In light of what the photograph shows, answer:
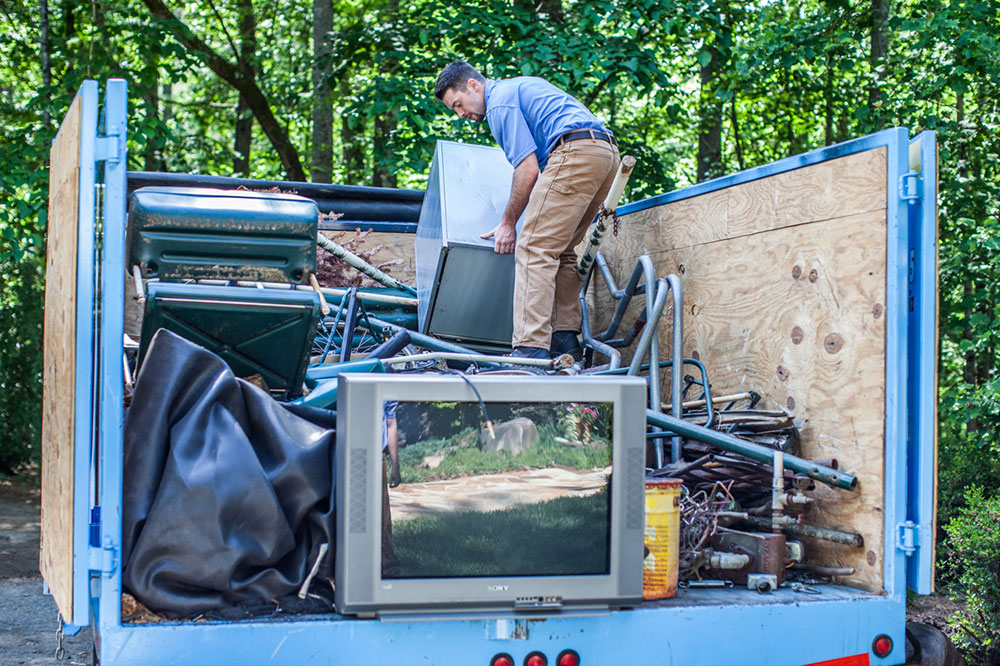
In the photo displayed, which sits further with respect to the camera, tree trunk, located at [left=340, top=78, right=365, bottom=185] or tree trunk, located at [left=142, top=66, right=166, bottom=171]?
→ tree trunk, located at [left=340, top=78, right=365, bottom=185]

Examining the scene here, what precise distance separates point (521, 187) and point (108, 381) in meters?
1.96

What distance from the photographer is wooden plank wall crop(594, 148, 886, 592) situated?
2482 mm

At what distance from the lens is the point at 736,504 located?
274 cm

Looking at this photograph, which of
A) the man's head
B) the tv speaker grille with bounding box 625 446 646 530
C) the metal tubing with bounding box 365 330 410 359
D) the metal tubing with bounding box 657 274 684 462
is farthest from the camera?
the man's head

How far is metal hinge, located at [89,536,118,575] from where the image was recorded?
6.30 ft

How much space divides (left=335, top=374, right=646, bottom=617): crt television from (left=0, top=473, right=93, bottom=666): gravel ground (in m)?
2.69

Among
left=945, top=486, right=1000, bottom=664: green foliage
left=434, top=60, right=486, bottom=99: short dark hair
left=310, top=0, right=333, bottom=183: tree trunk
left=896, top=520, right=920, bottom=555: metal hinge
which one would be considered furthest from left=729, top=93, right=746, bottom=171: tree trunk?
left=896, top=520, right=920, bottom=555: metal hinge

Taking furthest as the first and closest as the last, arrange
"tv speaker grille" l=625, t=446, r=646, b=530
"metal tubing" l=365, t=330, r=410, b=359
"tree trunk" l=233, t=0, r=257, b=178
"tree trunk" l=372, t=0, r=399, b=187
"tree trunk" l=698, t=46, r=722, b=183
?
"tree trunk" l=233, t=0, r=257, b=178 → "tree trunk" l=698, t=46, r=722, b=183 → "tree trunk" l=372, t=0, r=399, b=187 → "metal tubing" l=365, t=330, r=410, b=359 → "tv speaker grille" l=625, t=446, r=646, b=530

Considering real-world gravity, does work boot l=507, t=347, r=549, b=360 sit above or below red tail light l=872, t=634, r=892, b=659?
above

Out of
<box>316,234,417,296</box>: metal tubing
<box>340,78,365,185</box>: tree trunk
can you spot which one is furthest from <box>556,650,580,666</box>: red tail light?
<box>340,78,365,185</box>: tree trunk

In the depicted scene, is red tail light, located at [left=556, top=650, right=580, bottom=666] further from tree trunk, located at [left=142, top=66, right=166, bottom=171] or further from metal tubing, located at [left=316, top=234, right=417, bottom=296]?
tree trunk, located at [left=142, top=66, right=166, bottom=171]

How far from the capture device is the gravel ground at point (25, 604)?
4402 mm

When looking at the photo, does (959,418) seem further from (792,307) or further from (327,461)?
(327,461)

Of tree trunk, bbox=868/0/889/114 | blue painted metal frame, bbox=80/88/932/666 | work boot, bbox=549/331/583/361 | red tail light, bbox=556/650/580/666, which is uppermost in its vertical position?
tree trunk, bbox=868/0/889/114
